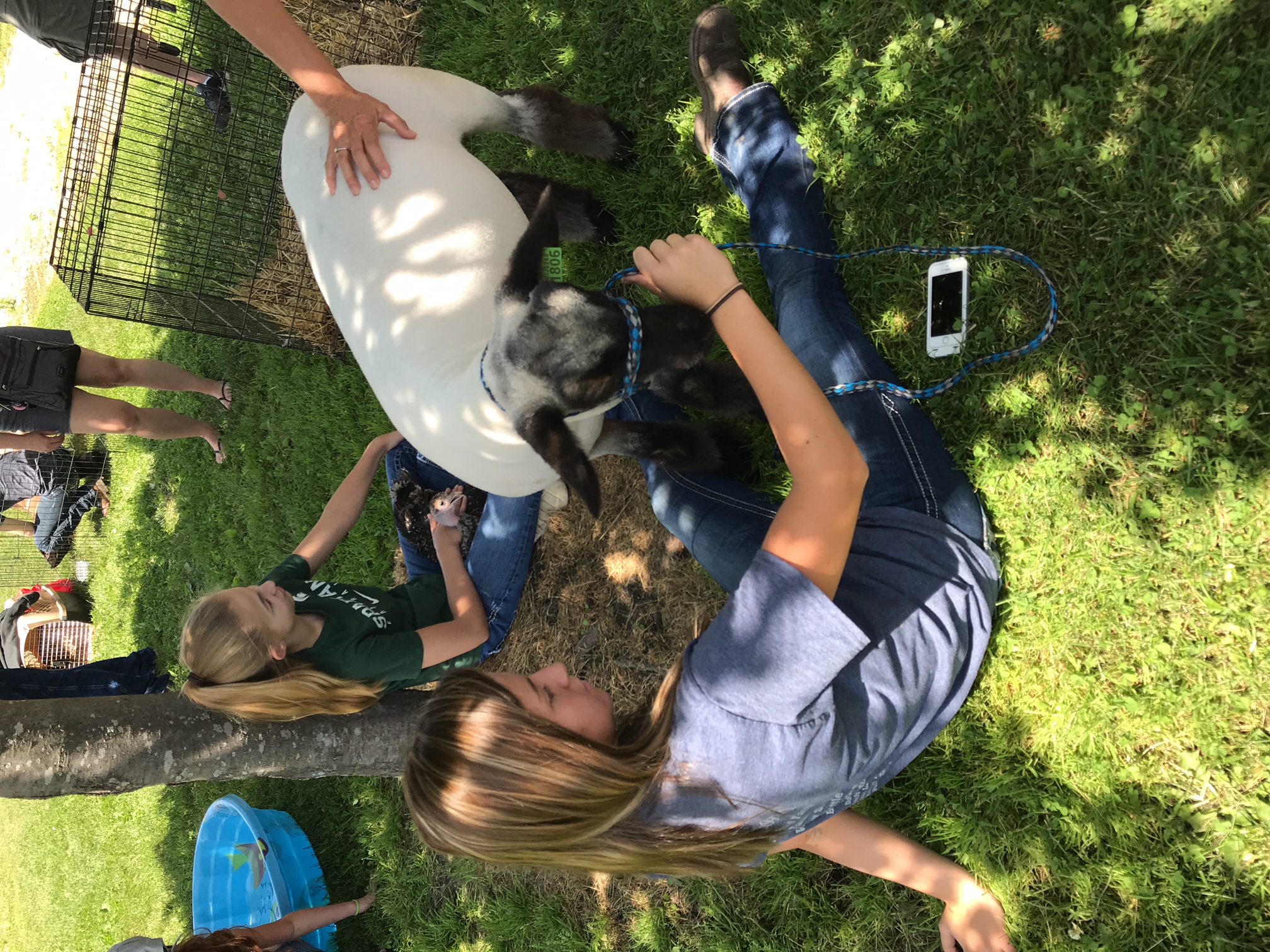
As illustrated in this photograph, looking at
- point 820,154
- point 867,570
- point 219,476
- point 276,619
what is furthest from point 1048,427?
point 219,476

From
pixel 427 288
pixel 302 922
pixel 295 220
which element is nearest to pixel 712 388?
pixel 427 288

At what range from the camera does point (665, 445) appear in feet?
9.65

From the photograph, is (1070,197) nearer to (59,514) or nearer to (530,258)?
(530,258)

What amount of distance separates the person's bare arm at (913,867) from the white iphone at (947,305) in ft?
5.25

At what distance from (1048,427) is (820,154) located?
1390mm

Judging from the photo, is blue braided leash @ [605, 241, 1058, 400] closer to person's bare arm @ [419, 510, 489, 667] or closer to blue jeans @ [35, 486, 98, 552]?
person's bare arm @ [419, 510, 489, 667]

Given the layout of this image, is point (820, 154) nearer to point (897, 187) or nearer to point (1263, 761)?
point (897, 187)

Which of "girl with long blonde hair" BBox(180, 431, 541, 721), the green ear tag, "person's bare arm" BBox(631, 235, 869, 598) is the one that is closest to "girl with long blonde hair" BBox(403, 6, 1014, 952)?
"person's bare arm" BBox(631, 235, 869, 598)

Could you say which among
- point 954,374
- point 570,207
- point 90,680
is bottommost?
point 90,680

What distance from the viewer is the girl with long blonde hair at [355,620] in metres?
2.65

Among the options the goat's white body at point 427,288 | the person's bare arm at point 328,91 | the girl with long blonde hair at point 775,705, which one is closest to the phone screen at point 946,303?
the girl with long blonde hair at point 775,705

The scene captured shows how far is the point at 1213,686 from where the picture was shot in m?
2.12

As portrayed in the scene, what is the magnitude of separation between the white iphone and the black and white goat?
0.73 metres

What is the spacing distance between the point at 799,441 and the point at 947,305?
1.40m
